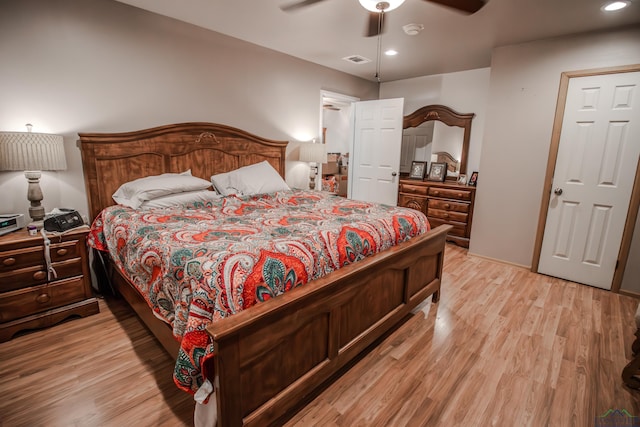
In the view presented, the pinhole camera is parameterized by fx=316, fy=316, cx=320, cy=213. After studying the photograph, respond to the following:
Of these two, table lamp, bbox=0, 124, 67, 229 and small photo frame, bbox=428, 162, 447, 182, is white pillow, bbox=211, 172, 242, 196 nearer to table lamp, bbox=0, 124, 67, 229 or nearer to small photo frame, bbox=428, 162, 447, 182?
table lamp, bbox=0, 124, 67, 229

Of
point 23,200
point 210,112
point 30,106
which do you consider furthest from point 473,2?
point 23,200

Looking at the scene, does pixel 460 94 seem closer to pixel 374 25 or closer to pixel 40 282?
pixel 374 25

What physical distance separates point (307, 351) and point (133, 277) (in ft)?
3.87

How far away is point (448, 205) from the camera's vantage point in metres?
4.33

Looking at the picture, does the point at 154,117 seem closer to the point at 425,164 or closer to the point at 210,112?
the point at 210,112

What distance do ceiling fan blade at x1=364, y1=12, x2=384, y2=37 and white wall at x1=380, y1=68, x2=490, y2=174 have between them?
1984 millimetres

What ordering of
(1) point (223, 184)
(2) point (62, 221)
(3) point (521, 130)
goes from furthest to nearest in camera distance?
1. (3) point (521, 130)
2. (1) point (223, 184)
3. (2) point (62, 221)

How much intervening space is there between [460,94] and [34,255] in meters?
4.96

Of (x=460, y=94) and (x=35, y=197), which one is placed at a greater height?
(x=460, y=94)

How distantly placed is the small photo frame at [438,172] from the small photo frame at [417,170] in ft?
0.39

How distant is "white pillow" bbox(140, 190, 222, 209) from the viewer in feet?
8.39

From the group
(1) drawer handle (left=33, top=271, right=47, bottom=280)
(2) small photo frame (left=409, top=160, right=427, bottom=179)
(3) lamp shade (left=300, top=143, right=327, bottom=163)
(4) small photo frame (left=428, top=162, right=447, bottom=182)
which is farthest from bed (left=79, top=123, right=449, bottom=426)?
(2) small photo frame (left=409, top=160, right=427, bottom=179)

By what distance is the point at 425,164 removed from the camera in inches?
190

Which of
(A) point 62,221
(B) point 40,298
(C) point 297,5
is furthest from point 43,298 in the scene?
(C) point 297,5
